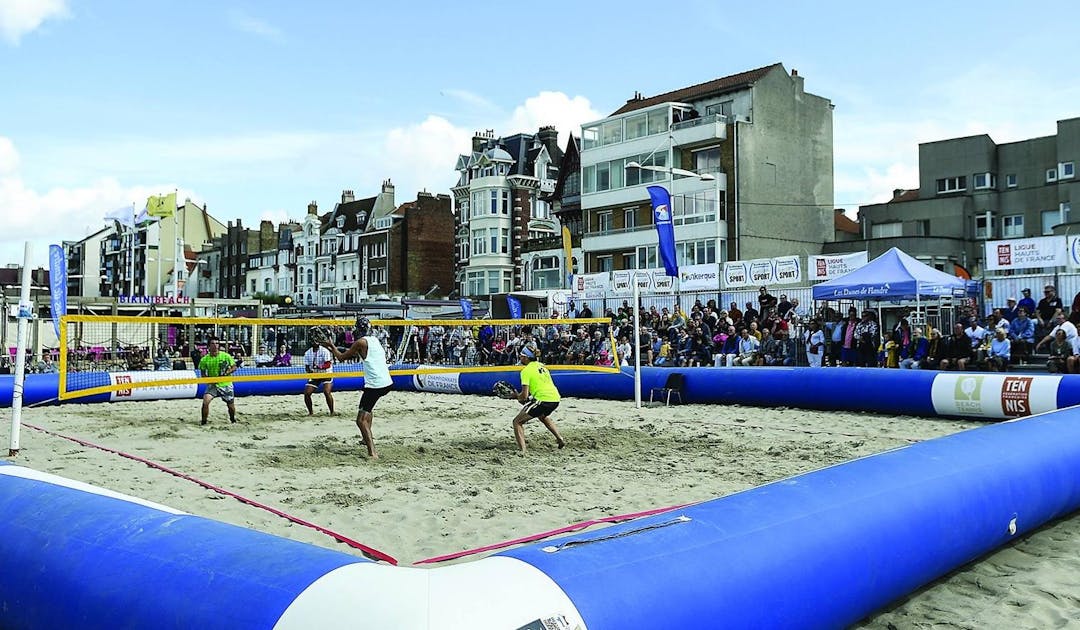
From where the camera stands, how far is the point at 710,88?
1793 inches

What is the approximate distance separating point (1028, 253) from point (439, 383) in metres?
13.0

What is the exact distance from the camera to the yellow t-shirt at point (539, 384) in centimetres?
1066

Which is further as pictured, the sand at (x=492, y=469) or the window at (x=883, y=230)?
the window at (x=883, y=230)

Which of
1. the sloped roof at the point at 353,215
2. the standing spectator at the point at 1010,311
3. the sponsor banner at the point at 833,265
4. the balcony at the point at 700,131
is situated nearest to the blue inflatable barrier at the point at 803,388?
the standing spectator at the point at 1010,311

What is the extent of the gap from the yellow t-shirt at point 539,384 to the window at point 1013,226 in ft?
126

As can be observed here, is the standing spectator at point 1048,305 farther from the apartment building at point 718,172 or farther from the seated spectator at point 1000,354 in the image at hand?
the apartment building at point 718,172

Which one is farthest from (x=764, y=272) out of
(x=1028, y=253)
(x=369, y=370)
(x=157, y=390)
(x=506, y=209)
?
(x=506, y=209)

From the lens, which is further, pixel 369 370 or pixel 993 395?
pixel 993 395

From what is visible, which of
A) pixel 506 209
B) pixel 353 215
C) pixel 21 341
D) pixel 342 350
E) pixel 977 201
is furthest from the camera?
pixel 353 215

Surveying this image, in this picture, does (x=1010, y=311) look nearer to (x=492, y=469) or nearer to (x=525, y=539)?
(x=492, y=469)

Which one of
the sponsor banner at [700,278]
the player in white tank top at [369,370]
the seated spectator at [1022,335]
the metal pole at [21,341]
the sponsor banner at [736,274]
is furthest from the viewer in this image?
the sponsor banner at [700,278]

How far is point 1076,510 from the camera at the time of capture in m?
7.05

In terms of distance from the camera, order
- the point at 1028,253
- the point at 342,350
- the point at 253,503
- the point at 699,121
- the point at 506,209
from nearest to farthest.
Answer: the point at 253,503 → the point at 1028,253 → the point at 342,350 → the point at 699,121 → the point at 506,209

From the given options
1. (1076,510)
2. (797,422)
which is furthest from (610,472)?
(797,422)
